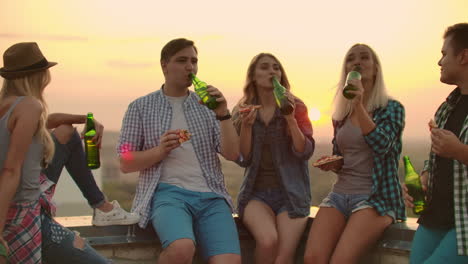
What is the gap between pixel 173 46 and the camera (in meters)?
4.24

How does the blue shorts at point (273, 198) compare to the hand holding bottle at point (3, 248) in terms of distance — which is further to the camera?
the blue shorts at point (273, 198)

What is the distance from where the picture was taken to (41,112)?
2.92 metres

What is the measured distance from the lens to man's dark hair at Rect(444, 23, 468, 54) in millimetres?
3236

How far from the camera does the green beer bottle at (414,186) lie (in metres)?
3.69

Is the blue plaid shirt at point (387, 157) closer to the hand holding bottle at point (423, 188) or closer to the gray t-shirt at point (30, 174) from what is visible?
the hand holding bottle at point (423, 188)

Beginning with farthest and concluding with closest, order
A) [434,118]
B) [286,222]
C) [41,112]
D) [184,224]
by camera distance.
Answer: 1. [286,222]
2. [184,224]
3. [434,118]
4. [41,112]

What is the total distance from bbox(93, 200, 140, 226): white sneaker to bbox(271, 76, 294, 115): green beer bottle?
1.15 m

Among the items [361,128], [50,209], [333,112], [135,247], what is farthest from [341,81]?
[50,209]

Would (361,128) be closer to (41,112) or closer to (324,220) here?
(324,220)

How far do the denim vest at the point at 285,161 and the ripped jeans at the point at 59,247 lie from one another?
1.43 meters

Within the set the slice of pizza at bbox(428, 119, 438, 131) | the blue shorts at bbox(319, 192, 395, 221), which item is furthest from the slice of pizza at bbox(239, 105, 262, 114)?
the slice of pizza at bbox(428, 119, 438, 131)

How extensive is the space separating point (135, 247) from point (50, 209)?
3.87ft

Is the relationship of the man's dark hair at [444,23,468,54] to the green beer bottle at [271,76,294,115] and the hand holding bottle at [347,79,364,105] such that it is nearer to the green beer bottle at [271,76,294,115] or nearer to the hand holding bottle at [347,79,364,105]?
the hand holding bottle at [347,79,364,105]

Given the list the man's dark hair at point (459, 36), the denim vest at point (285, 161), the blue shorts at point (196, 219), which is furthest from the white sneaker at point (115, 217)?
the man's dark hair at point (459, 36)
